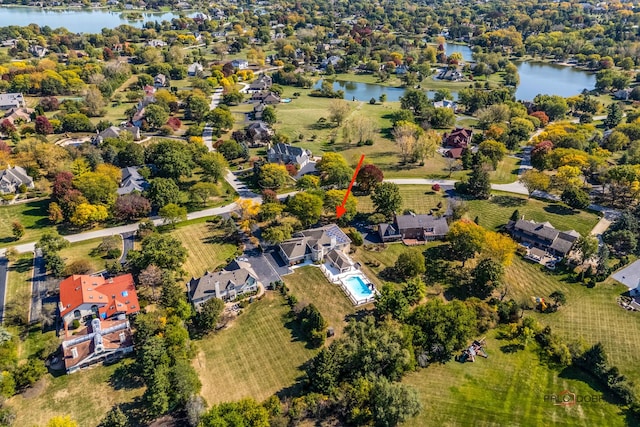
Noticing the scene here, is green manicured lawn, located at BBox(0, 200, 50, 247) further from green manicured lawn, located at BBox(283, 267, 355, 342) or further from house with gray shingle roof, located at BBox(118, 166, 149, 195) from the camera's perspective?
green manicured lawn, located at BBox(283, 267, 355, 342)

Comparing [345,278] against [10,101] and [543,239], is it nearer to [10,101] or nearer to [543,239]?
[543,239]

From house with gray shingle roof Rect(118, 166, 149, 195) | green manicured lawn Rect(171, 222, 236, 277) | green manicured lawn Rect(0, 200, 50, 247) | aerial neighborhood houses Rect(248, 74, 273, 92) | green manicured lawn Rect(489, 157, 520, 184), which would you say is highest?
aerial neighborhood houses Rect(248, 74, 273, 92)

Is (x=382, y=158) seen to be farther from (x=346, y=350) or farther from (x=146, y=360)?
(x=146, y=360)

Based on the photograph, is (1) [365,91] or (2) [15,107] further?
(1) [365,91]

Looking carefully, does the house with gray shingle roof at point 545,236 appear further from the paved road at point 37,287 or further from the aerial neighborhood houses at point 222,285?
the paved road at point 37,287

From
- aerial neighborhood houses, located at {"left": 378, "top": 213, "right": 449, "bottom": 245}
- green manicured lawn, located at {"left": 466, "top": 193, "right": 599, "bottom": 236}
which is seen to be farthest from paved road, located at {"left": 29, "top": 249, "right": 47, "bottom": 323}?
green manicured lawn, located at {"left": 466, "top": 193, "right": 599, "bottom": 236}

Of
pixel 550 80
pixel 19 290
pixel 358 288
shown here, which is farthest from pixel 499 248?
pixel 550 80

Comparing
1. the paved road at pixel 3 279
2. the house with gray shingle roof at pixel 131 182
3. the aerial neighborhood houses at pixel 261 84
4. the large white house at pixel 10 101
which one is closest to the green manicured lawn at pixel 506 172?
the house with gray shingle roof at pixel 131 182
